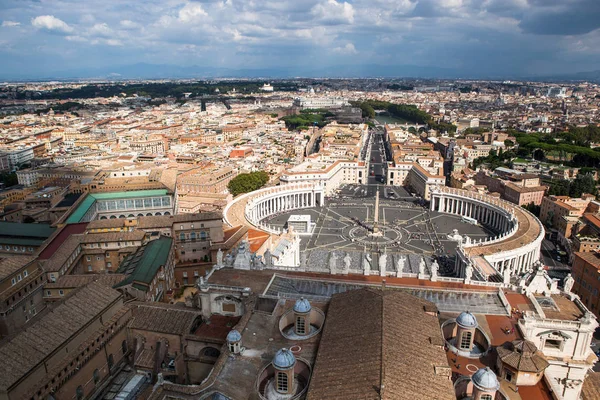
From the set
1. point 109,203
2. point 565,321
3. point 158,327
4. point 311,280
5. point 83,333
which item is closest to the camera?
point 565,321

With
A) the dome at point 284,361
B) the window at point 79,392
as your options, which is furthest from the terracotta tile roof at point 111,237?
the dome at point 284,361

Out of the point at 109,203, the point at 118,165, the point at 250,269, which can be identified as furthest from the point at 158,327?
the point at 118,165

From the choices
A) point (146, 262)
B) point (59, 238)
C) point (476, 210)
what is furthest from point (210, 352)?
point (476, 210)

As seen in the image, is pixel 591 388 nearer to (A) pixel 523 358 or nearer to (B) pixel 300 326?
(A) pixel 523 358

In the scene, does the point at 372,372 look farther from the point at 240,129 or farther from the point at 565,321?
the point at 240,129

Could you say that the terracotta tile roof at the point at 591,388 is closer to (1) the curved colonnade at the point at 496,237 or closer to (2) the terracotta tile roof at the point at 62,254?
(1) the curved colonnade at the point at 496,237

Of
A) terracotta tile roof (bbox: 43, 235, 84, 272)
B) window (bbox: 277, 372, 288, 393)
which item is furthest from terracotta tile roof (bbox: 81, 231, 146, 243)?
window (bbox: 277, 372, 288, 393)
